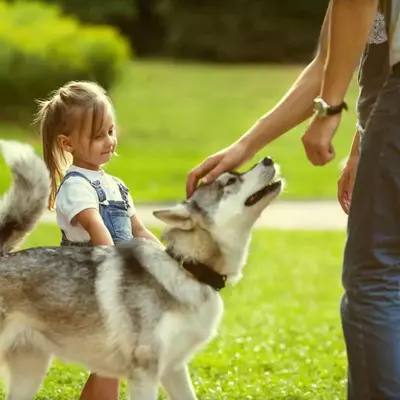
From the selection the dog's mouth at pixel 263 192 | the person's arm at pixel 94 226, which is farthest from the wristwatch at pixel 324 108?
the person's arm at pixel 94 226

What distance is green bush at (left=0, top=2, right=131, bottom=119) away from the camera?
19.5 m

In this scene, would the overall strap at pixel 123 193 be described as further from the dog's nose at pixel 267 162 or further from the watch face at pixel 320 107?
the watch face at pixel 320 107

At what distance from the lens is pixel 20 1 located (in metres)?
25.5

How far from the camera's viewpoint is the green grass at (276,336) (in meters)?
5.41

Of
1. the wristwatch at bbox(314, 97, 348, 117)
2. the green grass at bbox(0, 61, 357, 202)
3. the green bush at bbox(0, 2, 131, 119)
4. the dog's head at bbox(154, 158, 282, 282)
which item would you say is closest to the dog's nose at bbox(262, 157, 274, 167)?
the dog's head at bbox(154, 158, 282, 282)

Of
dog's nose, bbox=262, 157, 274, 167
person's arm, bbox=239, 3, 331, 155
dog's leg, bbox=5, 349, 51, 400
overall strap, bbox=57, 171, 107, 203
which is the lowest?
dog's leg, bbox=5, 349, 51, 400

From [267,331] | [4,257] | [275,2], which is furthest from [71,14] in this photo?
[4,257]

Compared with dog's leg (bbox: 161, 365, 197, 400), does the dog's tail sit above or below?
above

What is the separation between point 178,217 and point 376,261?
2.68ft

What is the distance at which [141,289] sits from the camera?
13.4ft

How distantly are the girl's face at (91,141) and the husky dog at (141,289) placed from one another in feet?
1.58

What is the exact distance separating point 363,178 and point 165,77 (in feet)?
86.3

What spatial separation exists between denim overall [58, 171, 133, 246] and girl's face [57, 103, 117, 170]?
0.09 metres

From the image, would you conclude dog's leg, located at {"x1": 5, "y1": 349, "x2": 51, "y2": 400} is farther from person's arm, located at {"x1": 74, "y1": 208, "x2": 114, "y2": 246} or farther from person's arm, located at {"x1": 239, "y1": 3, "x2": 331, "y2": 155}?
person's arm, located at {"x1": 239, "y1": 3, "x2": 331, "y2": 155}
